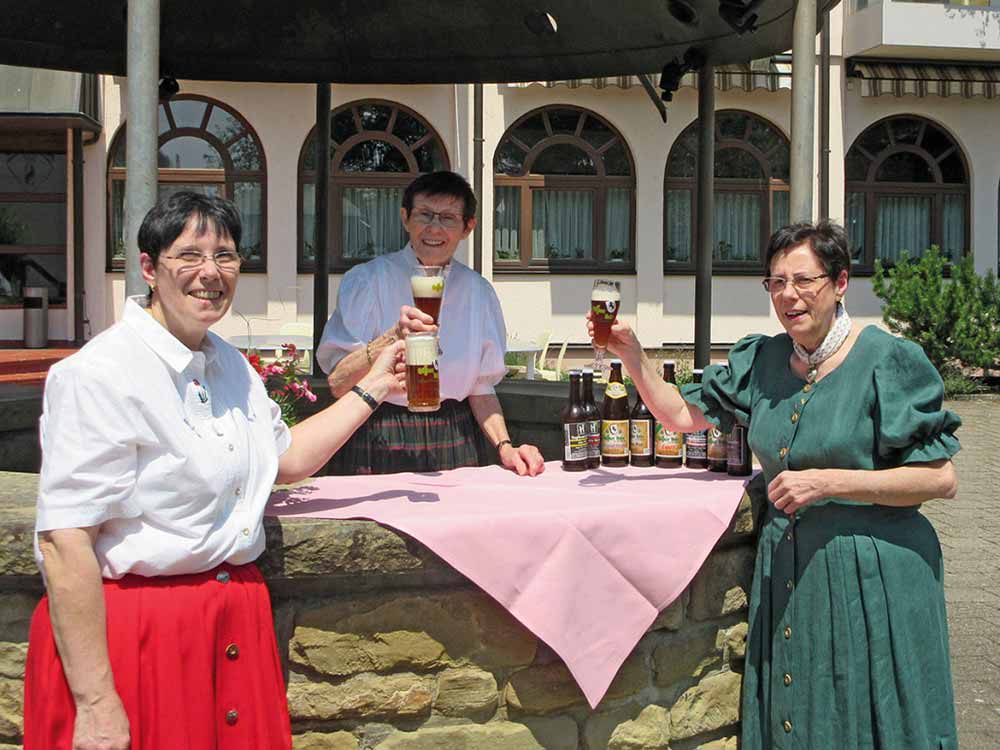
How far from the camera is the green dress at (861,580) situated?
10.5ft

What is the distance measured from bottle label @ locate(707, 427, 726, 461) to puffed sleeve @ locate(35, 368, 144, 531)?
211cm

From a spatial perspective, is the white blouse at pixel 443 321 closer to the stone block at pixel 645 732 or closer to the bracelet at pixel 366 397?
the bracelet at pixel 366 397

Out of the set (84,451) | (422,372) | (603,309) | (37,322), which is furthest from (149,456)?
(37,322)

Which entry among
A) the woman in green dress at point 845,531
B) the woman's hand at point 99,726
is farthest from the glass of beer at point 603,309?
the woman's hand at point 99,726

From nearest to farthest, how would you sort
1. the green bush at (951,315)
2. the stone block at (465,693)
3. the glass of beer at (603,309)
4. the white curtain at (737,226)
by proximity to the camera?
the stone block at (465,693) → the glass of beer at (603,309) → the green bush at (951,315) → the white curtain at (737,226)

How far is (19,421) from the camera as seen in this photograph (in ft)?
18.6

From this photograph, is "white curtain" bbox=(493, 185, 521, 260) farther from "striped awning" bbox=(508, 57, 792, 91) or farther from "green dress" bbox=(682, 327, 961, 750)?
"green dress" bbox=(682, 327, 961, 750)

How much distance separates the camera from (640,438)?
4.18 metres

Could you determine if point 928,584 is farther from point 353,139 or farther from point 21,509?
point 353,139

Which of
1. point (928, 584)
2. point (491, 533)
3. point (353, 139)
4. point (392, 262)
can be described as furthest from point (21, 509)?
point (353, 139)

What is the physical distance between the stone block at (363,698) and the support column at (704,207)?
11.2 feet

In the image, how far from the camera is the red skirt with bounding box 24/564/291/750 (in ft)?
8.12

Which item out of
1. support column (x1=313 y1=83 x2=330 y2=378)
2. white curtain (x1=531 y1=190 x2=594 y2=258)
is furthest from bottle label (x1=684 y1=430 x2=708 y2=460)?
white curtain (x1=531 y1=190 x2=594 y2=258)

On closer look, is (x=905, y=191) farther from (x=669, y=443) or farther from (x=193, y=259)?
(x=193, y=259)
